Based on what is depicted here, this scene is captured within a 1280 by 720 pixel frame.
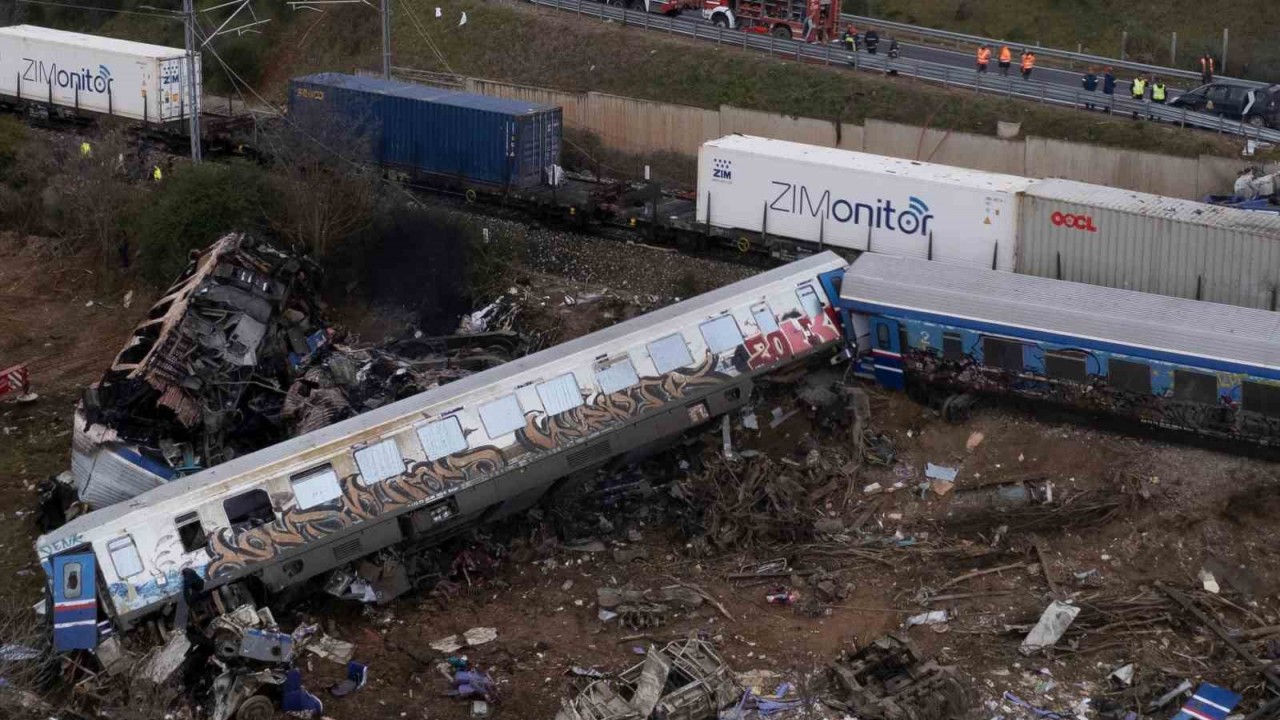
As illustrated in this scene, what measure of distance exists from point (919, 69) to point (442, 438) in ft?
73.8

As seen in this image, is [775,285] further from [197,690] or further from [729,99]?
[729,99]

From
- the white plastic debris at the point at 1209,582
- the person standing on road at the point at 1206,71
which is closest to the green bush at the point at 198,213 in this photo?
the white plastic debris at the point at 1209,582

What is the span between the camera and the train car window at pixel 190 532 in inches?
738

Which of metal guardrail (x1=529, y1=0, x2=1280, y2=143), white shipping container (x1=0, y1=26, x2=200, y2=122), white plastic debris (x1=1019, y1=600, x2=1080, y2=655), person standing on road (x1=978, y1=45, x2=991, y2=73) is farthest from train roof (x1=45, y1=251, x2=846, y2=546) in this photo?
white shipping container (x1=0, y1=26, x2=200, y2=122)

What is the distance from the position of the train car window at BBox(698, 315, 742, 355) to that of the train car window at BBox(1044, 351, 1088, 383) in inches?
184

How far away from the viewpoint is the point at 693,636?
1848 centimetres

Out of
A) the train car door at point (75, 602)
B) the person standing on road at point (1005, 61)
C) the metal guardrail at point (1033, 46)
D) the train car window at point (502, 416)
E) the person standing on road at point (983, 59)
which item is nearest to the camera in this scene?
the train car door at point (75, 602)

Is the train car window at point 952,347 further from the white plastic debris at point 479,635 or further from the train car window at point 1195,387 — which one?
the white plastic debris at point 479,635

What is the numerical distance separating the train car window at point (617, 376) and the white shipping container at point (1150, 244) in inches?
339

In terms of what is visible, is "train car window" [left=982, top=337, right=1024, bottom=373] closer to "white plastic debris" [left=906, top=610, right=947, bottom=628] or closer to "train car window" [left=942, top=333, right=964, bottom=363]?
"train car window" [left=942, top=333, right=964, bottom=363]

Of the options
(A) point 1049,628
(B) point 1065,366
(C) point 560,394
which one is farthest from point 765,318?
(A) point 1049,628

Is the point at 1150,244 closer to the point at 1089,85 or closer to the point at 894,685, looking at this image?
the point at 894,685

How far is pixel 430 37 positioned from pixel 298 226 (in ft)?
57.3

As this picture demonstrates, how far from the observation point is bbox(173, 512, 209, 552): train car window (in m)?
18.8
